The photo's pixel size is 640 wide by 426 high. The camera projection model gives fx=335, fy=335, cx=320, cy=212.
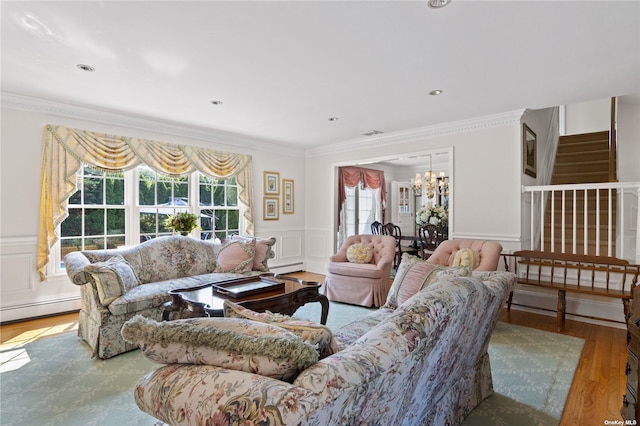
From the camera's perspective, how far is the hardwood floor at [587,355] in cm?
207

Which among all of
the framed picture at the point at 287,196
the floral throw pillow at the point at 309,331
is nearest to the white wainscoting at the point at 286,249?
the framed picture at the point at 287,196

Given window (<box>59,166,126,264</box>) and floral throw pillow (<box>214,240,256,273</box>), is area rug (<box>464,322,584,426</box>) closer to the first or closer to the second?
floral throw pillow (<box>214,240,256,273</box>)

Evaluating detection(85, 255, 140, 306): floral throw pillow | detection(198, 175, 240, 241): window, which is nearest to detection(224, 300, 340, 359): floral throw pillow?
detection(85, 255, 140, 306): floral throw pillow

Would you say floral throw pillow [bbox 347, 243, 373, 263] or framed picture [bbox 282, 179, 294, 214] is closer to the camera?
floral throw pillow [bbox 347, 243, 373, 263]

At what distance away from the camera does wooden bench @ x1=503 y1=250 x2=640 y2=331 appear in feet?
10.9

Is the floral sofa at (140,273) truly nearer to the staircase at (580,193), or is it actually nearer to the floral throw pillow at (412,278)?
the floral throw pillow at (412,278)

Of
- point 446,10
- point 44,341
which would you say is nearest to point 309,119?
point 446,10

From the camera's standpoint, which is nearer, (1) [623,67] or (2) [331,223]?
(1) [623,67]

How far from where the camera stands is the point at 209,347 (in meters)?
1.03

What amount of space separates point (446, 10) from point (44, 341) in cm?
425

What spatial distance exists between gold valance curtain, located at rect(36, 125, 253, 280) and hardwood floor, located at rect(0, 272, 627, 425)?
0.62m

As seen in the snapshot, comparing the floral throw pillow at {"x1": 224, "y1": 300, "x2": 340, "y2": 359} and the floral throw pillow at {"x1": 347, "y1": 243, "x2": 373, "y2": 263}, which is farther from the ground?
the floral throw pillow at {"x1": 224, "y1": 300, "x2": 340, "y2": 359}

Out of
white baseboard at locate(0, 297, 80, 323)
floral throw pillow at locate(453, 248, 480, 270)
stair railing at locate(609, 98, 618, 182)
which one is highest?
stair railing at locate(609, 98, 618, 182)

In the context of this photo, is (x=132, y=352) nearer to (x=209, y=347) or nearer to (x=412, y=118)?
(x=209, y=347)
